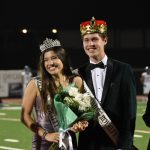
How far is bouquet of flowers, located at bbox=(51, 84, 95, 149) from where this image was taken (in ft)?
11.5

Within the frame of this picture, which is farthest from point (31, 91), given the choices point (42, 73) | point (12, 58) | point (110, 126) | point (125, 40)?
point (125, 40)

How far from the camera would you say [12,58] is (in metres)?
24.9

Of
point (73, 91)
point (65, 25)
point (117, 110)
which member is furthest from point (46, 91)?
point (65, 25)

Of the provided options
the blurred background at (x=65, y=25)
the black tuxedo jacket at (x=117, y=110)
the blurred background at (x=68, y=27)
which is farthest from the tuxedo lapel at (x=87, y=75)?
the blurred background at (x=65, y=25)

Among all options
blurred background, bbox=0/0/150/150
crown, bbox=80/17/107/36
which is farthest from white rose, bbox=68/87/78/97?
blurred background, bbox=0/0/150/150

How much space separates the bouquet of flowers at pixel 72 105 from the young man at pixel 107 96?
28 cm

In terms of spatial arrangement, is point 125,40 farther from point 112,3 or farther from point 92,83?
point 92,83

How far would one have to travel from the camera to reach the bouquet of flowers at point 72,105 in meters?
3.52

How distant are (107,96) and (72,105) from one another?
0.43 m

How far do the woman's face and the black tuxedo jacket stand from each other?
0.25 metres

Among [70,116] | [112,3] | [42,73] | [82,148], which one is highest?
[112,3]

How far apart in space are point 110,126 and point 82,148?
0.95ft

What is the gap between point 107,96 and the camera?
3855 mm

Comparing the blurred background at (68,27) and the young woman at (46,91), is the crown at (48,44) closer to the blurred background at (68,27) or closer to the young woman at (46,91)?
the young woman at (46,91)
